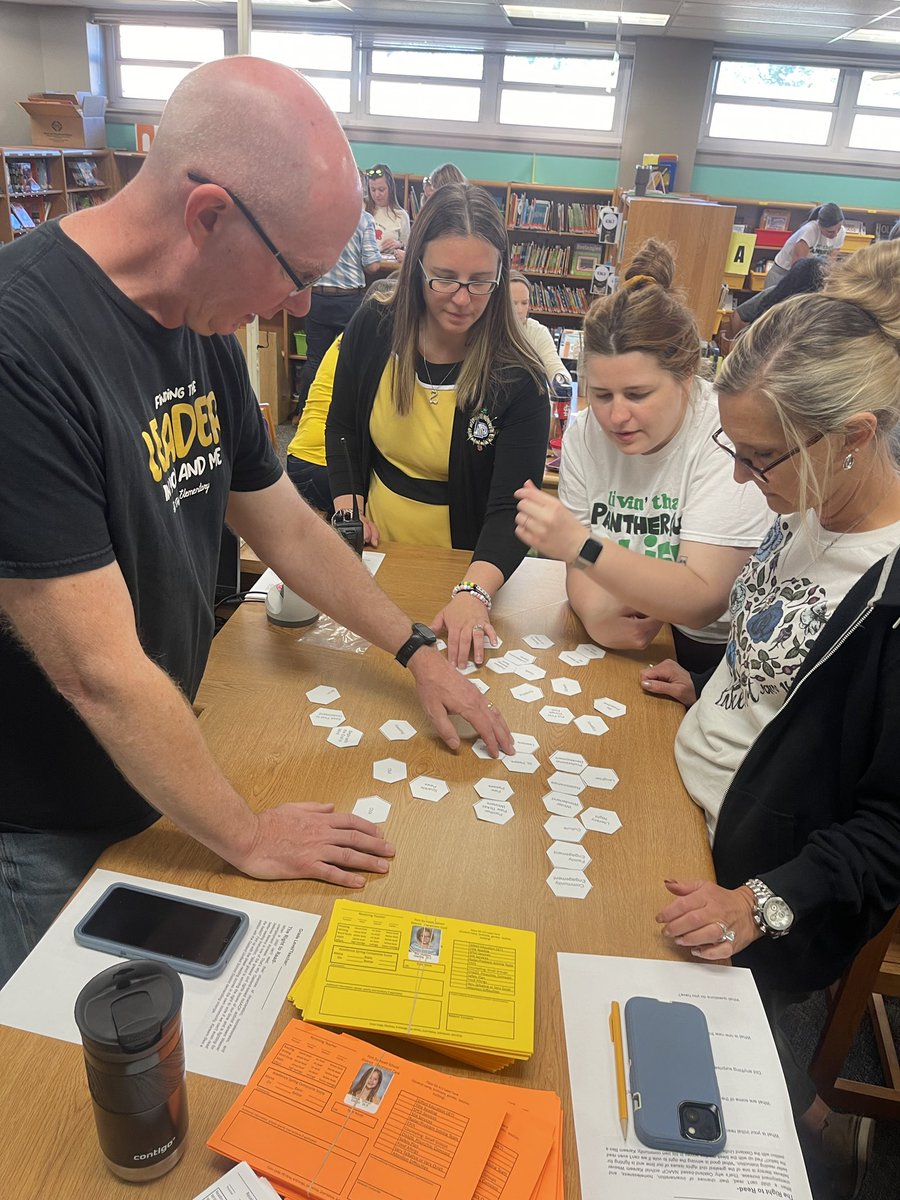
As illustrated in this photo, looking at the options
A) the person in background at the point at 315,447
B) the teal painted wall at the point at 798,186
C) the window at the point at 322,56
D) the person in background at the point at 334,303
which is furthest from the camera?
the window at the point at 322,56

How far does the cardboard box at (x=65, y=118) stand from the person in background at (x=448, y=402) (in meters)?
8.23

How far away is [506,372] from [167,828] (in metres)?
1.36

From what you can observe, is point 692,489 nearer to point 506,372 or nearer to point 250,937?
point 506,372

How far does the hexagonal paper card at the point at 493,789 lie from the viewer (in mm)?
1277

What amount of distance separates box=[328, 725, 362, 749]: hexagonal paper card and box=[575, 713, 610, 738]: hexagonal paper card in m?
0.40

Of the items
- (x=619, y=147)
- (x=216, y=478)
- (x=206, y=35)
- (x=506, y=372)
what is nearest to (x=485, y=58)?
(x=619, y=147)

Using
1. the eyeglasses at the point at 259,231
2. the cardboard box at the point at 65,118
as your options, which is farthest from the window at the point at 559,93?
the eyeglasses at the point at 259,231

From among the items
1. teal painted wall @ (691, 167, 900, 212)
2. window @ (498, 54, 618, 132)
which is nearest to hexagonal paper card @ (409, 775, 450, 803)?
teal painted wall @ (691, 167, 900, 212)

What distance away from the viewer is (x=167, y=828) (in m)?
1.17

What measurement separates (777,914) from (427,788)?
1.71 feet

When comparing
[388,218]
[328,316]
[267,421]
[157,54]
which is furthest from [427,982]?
[157,54]

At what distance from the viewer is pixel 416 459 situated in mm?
2133

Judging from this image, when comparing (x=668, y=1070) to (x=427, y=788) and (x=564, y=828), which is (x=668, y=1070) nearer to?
(x=564, y=828)

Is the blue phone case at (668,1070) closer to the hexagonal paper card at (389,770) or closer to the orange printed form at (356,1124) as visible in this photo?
the orange printed form at (356,1124)
